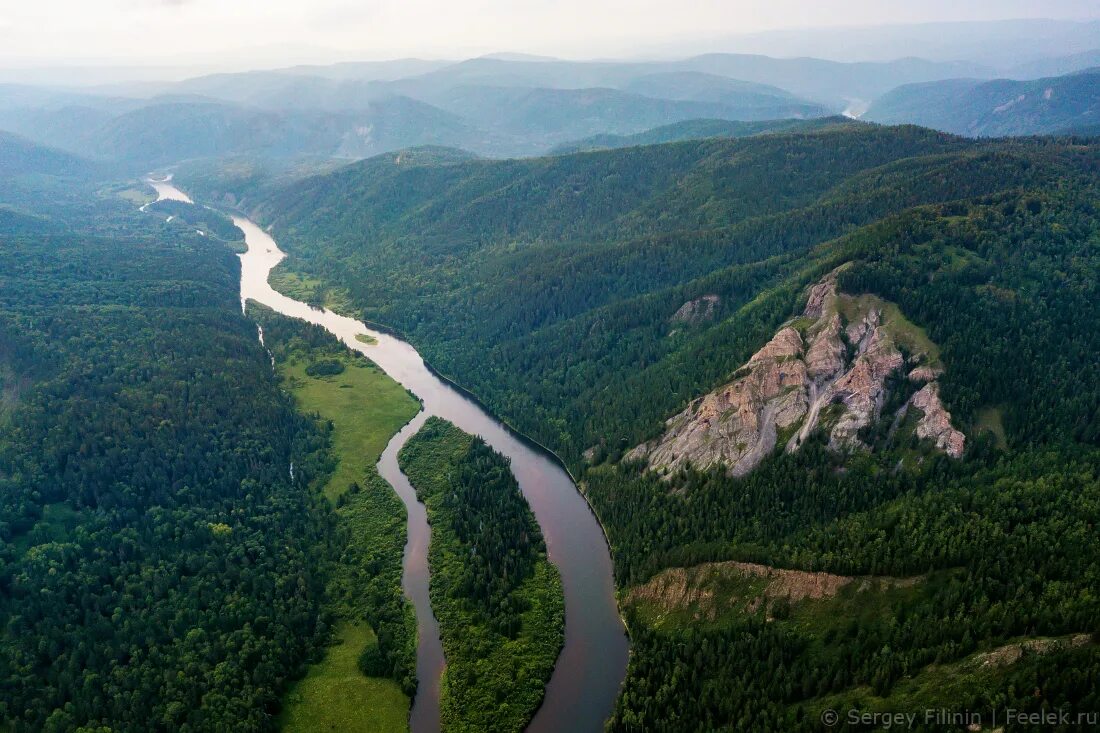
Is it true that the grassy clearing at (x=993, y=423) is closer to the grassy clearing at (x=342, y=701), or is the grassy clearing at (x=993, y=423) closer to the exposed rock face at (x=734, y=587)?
the exposed rock face at (x=734, y=587)

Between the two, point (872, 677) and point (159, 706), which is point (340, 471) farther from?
point (872, 677)

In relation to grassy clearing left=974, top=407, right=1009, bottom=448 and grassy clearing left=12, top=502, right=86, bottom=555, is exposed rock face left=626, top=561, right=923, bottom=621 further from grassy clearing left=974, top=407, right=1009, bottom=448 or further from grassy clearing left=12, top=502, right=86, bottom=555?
grassy clearing left=12, top=502, right=86, bottom=555

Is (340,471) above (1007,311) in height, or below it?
below

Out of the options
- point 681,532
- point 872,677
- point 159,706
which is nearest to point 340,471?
point 159,706

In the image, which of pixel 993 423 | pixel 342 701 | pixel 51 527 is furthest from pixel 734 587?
pixel 51 527

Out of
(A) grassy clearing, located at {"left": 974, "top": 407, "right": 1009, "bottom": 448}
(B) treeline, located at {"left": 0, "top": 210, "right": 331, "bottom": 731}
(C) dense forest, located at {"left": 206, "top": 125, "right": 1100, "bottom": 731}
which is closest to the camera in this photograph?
(C) dense forest, located at {"left": 206, "top": 125, "right": 1100, "bottom": 731}

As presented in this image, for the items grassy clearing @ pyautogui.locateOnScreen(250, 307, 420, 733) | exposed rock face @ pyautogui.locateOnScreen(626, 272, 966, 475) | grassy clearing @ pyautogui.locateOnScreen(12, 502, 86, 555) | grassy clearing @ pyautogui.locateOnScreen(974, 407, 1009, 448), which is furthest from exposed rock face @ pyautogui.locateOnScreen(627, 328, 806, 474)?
grassy clearing @ pyautogui.locateOnScreen(12, 502, 86, 555)

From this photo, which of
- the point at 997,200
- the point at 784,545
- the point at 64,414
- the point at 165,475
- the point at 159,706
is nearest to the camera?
the point at 159,706
